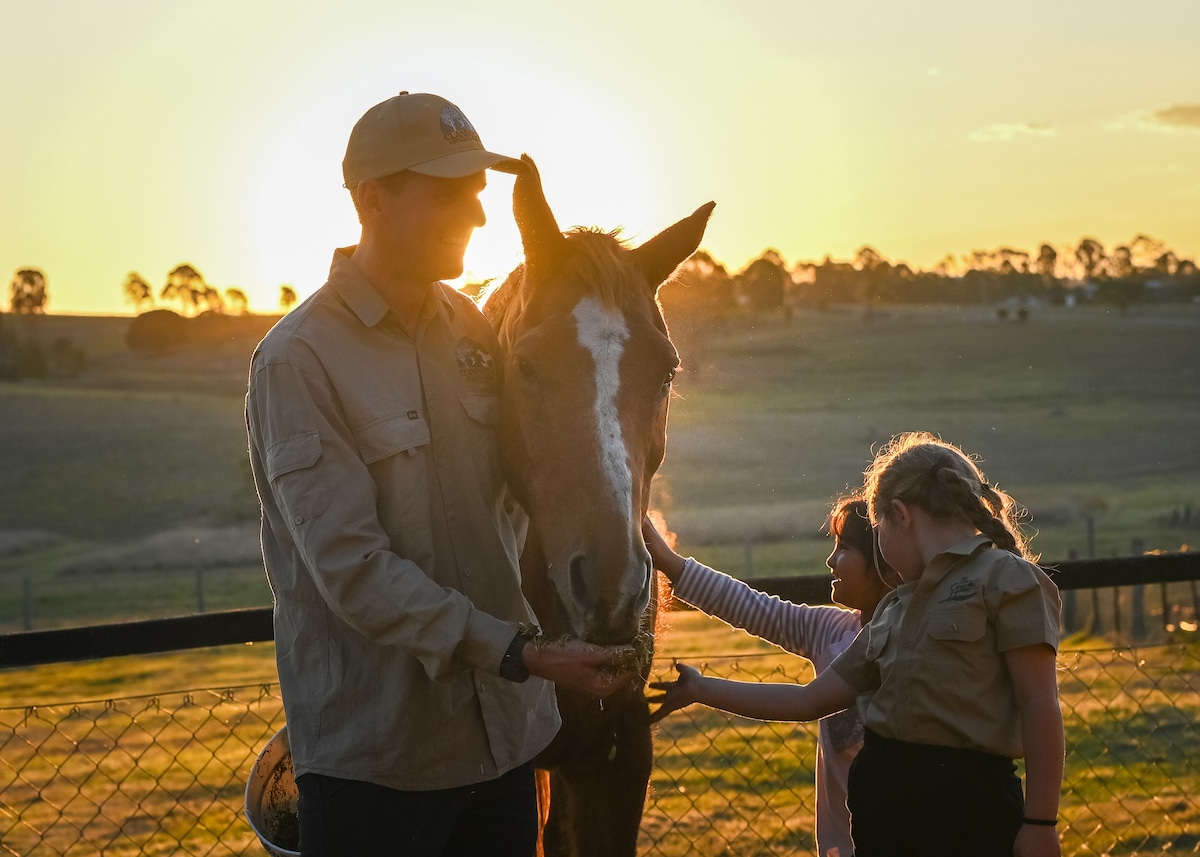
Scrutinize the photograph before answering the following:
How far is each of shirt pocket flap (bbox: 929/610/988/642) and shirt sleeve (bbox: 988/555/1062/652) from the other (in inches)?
1.4

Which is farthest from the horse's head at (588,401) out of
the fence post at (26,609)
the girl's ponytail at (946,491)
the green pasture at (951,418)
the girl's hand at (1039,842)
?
the fence post at (26,609)

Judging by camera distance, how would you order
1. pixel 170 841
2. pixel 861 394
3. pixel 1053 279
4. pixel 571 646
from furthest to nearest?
pixel 1053 279 → pixel 861 394 → pixel 170 841 → pixel 571 646

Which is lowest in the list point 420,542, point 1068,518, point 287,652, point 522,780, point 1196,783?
point 1068,518

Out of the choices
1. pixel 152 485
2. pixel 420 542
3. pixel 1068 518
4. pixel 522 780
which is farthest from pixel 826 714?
pixel 152 485

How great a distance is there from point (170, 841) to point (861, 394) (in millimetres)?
59298

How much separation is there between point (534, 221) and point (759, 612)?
1620 millimetres

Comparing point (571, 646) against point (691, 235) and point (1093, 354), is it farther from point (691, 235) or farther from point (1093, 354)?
point (1093, 354)

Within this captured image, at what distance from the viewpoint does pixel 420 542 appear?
2463mm

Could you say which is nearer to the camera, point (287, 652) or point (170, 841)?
point (287, 652)

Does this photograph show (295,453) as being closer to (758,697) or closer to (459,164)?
(459,164)

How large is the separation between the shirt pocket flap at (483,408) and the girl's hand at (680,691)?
920 mm

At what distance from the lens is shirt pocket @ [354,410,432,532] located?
95.3 inches

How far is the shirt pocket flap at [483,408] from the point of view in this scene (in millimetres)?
2594

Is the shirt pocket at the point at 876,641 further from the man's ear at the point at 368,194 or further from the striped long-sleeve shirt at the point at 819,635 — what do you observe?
the man's ear at the point at 368,194
